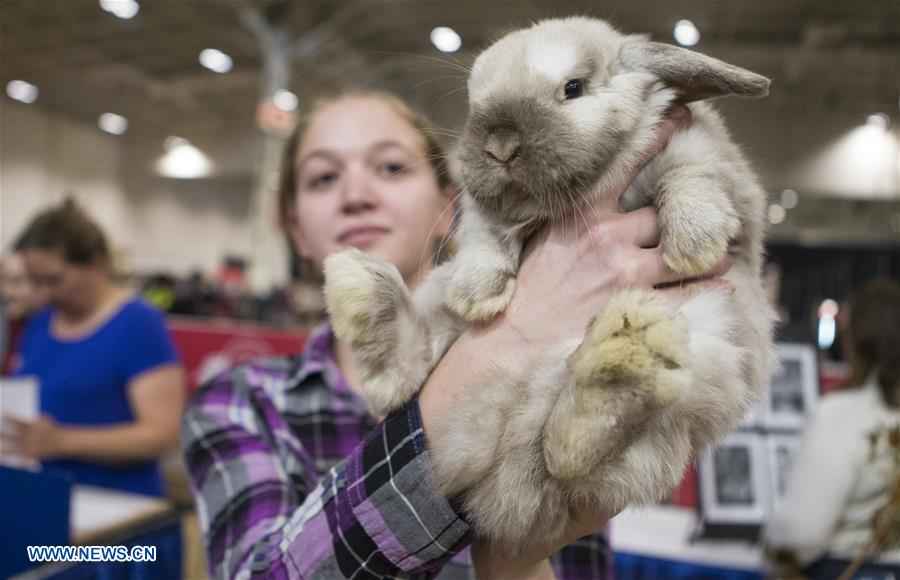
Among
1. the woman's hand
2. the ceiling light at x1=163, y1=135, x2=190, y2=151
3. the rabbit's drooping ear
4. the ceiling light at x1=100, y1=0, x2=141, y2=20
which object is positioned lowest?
the woman's hand

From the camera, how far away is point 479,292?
1.04 m

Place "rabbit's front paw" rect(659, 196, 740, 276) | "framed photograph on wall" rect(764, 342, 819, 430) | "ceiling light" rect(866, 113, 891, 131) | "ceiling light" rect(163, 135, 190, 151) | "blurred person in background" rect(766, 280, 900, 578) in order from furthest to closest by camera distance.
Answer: "ceiling light" rect(163, 135, 190, 151)
"ceiling light" rect(866, 113, 891, 131)
"framed photograph on wall" rect(764, 342, 819, 430)
"blurred person in background" rect(766, 280, 900, 578)
"rabbit's front paw" rect(659, 196, 740, 276)

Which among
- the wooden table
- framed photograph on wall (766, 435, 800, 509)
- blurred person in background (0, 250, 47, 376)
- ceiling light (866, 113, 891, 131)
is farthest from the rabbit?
ceiling light (866, 113, 891, 131)

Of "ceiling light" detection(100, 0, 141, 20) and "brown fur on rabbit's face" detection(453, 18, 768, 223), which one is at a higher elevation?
"ceiling light" detection(100, 0, 141, 20)

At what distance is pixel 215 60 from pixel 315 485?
41.1 feet

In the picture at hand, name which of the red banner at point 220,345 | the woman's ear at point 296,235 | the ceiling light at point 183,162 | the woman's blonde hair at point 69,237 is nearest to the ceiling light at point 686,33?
the red banner at point 220,345

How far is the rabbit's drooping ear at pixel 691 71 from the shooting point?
96 centimetres

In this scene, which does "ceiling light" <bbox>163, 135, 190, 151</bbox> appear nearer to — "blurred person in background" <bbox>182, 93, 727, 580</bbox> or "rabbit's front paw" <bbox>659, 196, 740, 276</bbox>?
"blurred person in background" <bbox>182, 93, 727, 580</bbox>

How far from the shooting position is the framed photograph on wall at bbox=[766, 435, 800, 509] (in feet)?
7.82

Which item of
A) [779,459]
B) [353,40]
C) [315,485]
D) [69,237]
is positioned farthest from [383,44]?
[315,485]

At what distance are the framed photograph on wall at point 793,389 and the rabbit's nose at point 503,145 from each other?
5.88ft

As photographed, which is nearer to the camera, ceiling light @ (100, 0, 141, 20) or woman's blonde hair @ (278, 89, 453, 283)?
woman's blonde hair @ (278, 89, 453, 283)

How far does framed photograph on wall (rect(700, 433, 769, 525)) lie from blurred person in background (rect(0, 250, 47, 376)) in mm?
2935

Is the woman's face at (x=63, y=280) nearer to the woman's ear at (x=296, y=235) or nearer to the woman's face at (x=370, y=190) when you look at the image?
the woman's ear at (x=296, y=235)
